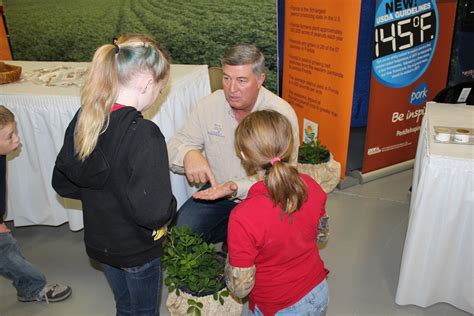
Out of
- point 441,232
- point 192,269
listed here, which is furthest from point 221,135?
point 441,232

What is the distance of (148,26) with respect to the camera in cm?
605

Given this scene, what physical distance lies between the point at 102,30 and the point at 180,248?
541 cm

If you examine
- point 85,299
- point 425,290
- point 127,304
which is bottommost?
point 85,299

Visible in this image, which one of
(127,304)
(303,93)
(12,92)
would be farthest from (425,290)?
(12,92)

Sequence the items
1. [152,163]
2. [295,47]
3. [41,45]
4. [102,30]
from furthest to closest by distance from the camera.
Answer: [41,45], [102,30], [295,47], [152,163]

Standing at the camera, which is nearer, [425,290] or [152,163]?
[152,163]

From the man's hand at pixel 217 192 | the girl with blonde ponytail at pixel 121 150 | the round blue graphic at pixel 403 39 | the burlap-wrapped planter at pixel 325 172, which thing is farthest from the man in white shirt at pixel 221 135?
the round blue graphic at pixel 403 39

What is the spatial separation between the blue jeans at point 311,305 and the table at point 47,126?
1.22 metres

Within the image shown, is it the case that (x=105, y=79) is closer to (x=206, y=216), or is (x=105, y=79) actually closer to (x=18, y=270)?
(x=206, y=216)

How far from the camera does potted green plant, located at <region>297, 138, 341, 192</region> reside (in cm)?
301

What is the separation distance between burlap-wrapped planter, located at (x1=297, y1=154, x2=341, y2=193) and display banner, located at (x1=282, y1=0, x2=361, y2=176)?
0.49 ft

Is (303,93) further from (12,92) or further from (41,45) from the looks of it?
(41,45)

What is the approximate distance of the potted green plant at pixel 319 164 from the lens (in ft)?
9.87

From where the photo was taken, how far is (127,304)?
5.15ft
